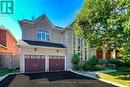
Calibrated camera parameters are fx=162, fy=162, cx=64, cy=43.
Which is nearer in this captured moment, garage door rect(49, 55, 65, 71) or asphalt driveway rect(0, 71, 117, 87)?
asphalt driveway rect(0, 71, 117, 87)

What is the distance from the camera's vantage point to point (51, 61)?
2667 centimetres

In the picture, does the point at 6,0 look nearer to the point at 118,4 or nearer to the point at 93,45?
A: the point at 93,45

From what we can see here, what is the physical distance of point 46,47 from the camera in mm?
25406

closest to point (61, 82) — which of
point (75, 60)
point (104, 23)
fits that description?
point (104, 23)

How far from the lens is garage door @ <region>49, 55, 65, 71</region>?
26580 millimetres

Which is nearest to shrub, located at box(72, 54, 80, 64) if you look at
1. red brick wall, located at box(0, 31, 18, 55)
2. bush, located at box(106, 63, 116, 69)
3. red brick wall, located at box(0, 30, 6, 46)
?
bush, located at box(106, 63, 116, 69)

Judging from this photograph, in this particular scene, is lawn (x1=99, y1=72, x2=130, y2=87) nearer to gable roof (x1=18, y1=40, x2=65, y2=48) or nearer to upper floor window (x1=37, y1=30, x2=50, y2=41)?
gable roof (x1=18, y1=40, x2=65, y2=48)

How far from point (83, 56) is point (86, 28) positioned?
10.1m

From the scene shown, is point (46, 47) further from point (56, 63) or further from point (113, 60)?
point (113, 60)

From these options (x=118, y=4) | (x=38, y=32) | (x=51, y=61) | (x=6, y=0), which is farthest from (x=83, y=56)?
(x=6, y=0)

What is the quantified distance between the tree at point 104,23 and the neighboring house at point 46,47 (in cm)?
359

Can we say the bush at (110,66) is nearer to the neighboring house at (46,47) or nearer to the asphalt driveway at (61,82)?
the neighboring house at (46,47)

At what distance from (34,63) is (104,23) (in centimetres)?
1202

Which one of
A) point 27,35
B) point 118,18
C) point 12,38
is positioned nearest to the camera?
point 118,18
